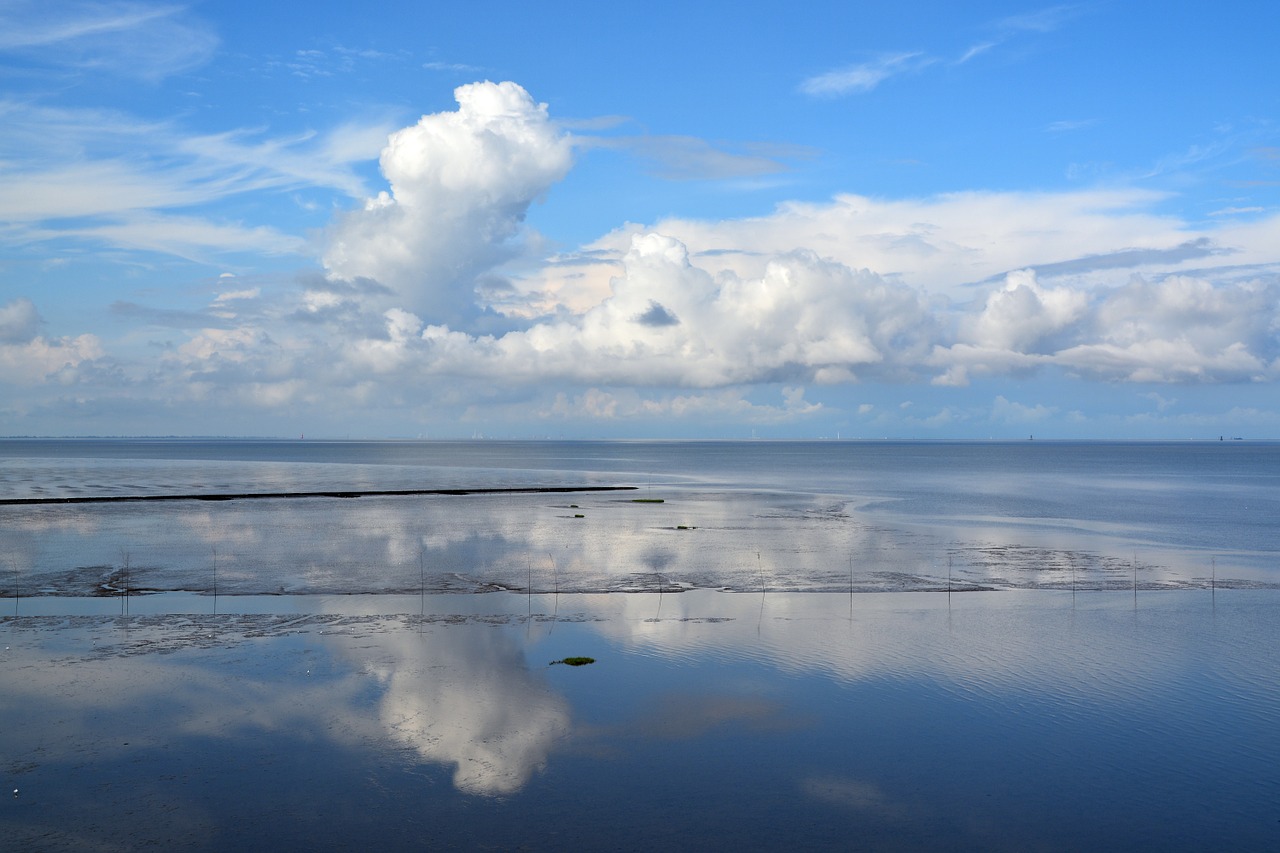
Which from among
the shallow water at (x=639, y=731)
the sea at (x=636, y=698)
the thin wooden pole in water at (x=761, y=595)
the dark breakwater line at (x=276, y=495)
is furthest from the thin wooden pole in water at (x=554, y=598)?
the dark breakwater line at (x=276, y=495)

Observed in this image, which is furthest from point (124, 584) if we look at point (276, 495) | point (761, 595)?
point (276, 495)

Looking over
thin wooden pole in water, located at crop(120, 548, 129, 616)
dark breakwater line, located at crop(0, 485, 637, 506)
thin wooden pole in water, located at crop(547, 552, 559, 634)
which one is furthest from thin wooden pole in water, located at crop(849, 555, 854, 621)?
dark breakwater line, located at crop(0, 485, 637, 506)

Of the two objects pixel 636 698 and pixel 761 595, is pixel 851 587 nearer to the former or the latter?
pixel 761 595

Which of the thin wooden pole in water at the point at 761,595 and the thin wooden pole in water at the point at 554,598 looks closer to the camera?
the thin wooden pole in water at the point at 761,595

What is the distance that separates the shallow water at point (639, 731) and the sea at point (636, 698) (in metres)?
0.08

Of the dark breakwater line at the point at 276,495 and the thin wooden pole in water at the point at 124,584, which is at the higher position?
the dark breakwater line at the point at 276,495

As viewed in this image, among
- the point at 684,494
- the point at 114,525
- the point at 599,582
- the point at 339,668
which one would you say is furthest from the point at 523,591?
the point at 684,494

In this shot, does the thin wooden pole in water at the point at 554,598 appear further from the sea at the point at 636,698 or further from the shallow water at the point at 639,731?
the shallow water at the point at 639,731

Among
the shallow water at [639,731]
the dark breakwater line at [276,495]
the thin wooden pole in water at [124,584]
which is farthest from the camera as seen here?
the dark breakwater line at [276,495]

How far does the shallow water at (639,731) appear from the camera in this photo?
14.1 meters

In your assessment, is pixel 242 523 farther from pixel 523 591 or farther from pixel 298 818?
pixel 298 818

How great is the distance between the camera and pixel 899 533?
178 ft

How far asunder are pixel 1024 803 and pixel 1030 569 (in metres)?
25.8

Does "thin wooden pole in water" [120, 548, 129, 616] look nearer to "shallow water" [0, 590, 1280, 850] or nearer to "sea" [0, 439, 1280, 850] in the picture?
"sea" [0, 439, 1280, 850]
